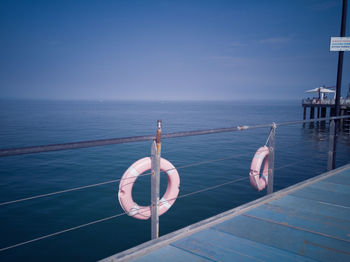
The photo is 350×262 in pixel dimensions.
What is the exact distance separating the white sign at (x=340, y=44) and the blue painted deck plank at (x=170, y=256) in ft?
18.4

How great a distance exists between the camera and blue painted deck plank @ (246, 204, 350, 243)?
245cm

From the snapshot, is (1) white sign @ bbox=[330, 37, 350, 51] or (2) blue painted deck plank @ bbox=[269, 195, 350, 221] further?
(1) white sign @ bbox=[330, 37, 350, 51]

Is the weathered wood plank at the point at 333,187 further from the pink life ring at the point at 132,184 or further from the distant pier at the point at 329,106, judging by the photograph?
the distant pier at the point at 329,106

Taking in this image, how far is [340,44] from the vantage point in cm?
574

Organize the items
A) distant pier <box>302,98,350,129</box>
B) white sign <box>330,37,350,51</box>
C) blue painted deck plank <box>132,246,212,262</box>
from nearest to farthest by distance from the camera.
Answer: blue painted deck plank <box>132,246,212,262</box> < white sign <box>330,37,350,51</box> < distant pier <box>302,98,350,129</box>

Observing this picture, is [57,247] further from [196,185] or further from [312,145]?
[312,145]

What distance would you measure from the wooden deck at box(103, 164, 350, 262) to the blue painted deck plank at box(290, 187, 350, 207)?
1 centimetres

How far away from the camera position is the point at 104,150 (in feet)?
53.8

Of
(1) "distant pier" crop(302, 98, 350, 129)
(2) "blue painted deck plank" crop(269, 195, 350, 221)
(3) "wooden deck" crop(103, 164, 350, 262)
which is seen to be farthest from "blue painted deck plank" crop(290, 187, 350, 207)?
(1) "distant pier" crop(302, 98, 350, 129)

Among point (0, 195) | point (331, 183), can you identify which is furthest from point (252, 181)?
point (0, 195)

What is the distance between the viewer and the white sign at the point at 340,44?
18.7ft

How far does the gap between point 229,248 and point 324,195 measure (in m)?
1.93

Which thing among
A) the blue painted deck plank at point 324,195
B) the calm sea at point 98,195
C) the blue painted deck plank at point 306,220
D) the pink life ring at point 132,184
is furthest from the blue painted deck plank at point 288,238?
the calm sea at point 98,195

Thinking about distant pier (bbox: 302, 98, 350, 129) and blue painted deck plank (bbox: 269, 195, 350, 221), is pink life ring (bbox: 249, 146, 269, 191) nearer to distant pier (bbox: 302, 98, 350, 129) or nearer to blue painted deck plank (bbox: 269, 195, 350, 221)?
blue painted deck plank (bbox: 269, 195, 350, 221)
